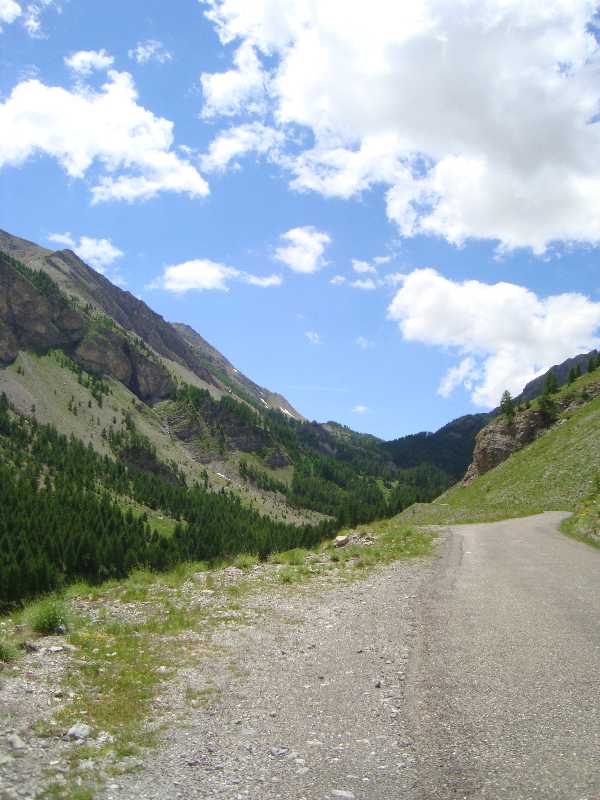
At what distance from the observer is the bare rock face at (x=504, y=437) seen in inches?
3150

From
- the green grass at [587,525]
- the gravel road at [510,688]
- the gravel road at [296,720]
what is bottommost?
the gravel road at [296,720]

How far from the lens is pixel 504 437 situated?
274ft

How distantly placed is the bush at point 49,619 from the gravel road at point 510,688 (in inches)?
356

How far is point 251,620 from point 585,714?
8.60m

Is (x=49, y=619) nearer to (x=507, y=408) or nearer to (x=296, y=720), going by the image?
(x=296, y=720)

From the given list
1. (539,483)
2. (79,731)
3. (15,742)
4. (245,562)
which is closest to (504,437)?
(539,483)

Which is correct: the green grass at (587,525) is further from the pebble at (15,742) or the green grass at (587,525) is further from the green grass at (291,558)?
the pebble at (15,742)

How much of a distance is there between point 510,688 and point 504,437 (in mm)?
80516

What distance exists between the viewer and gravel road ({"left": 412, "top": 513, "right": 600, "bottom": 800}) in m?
6.12

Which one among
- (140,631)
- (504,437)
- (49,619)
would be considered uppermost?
(504,437)

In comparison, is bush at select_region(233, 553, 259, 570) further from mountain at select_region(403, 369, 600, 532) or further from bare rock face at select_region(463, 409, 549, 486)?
bare rock face at select_region(463, 409, 549, 486)

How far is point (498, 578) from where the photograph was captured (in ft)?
57.4

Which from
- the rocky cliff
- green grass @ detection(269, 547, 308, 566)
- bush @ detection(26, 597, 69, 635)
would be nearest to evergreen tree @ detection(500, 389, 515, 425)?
the rocky cliff

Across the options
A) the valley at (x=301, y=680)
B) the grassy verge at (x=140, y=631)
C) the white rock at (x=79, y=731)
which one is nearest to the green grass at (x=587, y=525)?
the valley at (x=301, y=680)
